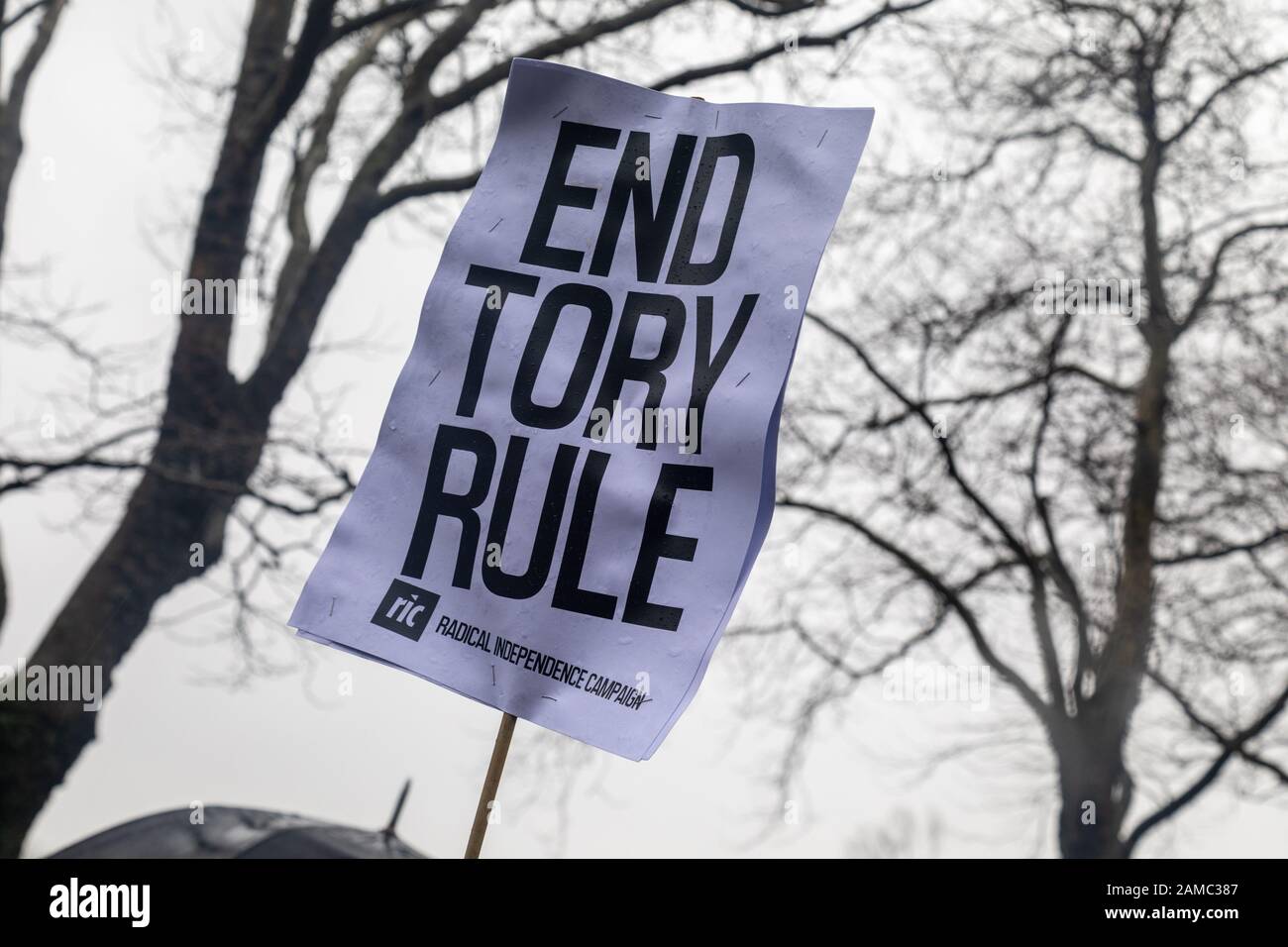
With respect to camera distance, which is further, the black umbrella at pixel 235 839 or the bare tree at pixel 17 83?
the bare tree at pixel 17 83

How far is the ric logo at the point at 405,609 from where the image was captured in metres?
2.80

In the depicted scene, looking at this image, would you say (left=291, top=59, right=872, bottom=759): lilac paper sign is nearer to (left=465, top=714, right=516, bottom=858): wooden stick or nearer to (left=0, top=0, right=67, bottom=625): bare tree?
(left=465, top=714, right=516, bottom=858): wooden stick

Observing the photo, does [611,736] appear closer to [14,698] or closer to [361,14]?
[14,698]

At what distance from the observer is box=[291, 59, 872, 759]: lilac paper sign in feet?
8.95

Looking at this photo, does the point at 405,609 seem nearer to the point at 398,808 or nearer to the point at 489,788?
the point at 489,788

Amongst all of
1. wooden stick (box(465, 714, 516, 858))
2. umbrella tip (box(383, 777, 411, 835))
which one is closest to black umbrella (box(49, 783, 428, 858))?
umbrella tip (box(383, 777, 411, 835))

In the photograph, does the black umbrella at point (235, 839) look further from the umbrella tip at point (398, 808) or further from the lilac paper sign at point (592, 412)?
the lilac paper sign at point (592, 412)

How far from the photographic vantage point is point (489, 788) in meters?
2.71

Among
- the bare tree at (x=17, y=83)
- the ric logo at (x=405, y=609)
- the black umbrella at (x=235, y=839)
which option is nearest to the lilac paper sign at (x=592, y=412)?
the ric logo at (x=405, y=609)

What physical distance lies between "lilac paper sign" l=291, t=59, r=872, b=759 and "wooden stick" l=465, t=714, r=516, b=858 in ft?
0.14

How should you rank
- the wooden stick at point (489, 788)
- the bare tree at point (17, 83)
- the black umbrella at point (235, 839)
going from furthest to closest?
1. the bare tree at point (17, 83)
2. the black umbrella at point (235, 839)
3. the wooden stick at point (489, 788)

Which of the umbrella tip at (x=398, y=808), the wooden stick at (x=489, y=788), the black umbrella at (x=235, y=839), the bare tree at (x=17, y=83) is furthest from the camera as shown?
the bare tree at (x=17, y=83)
